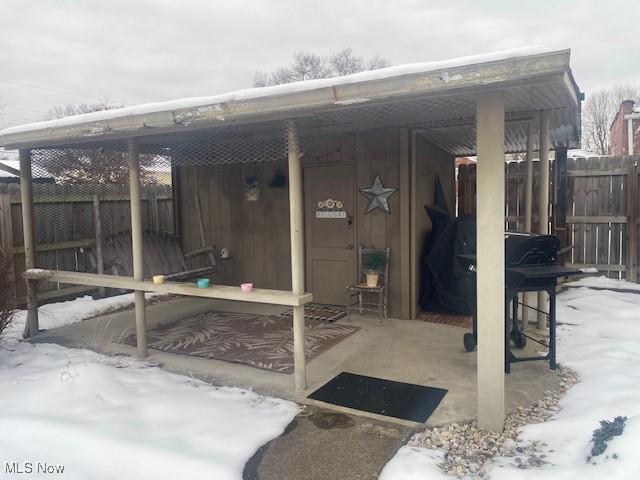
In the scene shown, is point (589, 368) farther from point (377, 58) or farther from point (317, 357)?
point (377, 58)

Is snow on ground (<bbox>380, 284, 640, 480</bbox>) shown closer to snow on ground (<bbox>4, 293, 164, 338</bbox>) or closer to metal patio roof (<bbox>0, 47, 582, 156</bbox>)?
metal patio roof (<bbox>0, 47, 582, 156</bbox>)

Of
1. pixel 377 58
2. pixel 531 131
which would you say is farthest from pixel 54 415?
pixel 377 58

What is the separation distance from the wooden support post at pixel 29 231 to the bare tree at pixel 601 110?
1016 inches

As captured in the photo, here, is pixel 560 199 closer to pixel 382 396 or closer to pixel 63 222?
pixel 382 396

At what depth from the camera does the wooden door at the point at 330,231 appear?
560 centimetres

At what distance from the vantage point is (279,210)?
6.15 m

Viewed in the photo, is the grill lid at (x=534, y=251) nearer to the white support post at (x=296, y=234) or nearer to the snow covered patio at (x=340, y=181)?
the snow covered patio at (x=340, y=181)

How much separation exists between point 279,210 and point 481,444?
4.21 meters

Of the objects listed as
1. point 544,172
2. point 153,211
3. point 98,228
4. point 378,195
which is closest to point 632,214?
point 544,172

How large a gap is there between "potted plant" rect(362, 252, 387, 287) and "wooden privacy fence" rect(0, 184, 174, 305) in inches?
156

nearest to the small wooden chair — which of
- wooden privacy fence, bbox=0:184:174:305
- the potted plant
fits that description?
the potted plant

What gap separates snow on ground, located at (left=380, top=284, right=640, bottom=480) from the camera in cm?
204

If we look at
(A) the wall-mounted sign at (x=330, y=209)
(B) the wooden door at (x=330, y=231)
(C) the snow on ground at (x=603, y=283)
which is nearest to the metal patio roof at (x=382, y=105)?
(B) the wooden door at (x=330, y=231)

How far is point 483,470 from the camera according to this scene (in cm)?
224
